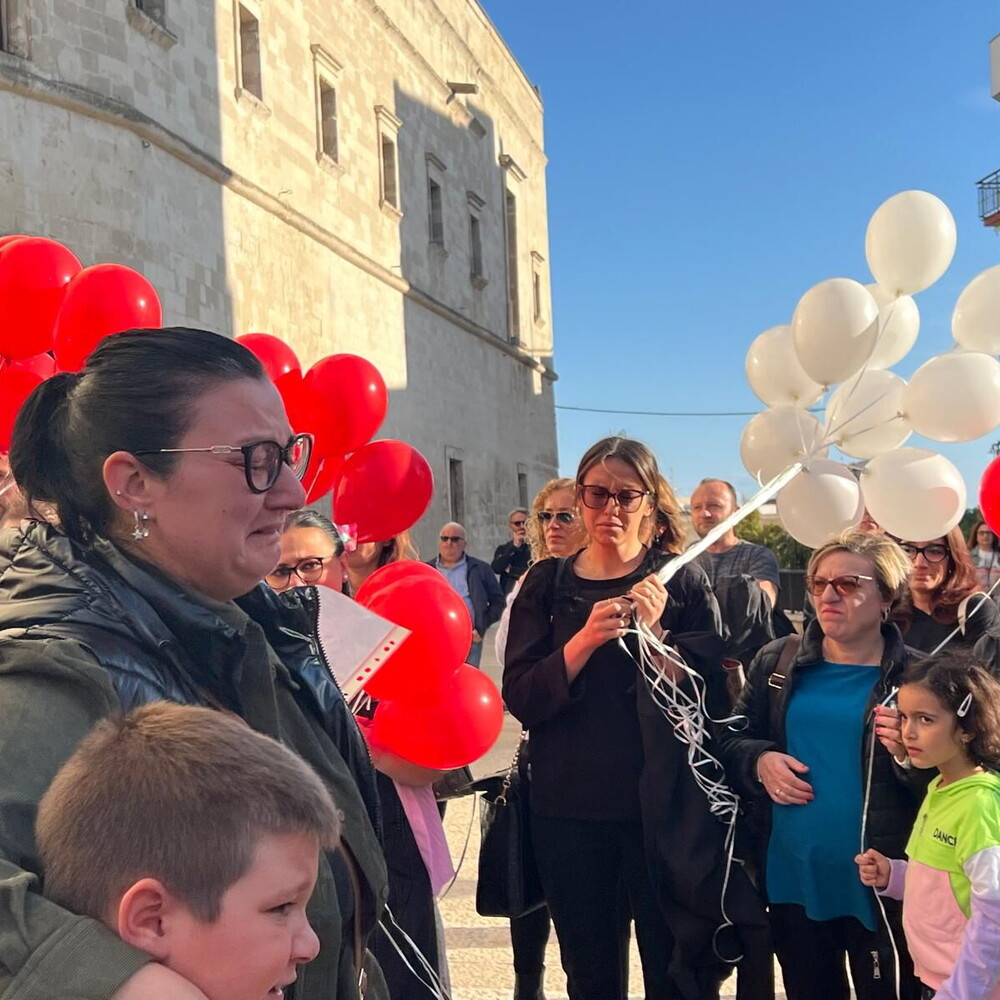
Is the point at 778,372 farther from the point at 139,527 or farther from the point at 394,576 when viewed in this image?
the point at 139,527

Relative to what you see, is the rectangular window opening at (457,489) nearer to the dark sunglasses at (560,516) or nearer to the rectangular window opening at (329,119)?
the rectangular window opening at (329,119)

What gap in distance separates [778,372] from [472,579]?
477cm

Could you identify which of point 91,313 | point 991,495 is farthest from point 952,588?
Answer: point 91,313

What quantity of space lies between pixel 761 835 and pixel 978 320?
6.60ft

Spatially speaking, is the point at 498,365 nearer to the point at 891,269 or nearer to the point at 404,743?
the point at 891,269

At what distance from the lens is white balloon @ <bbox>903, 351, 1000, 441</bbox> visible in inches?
144

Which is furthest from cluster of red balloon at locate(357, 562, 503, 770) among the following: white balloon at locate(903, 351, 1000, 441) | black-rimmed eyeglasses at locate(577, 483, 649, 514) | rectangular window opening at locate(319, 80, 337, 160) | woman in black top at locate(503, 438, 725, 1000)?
rectangular window opening at locate(319, 80, 337, 160)

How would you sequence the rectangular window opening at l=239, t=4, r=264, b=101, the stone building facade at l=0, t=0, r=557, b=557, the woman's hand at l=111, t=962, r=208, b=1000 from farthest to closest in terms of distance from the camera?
the rectangular window opening at l=239, t=4, r=264, b=101 < the stone building facade at l=0, t=0, r=557, b=557 < the woman's hand at l=111, t=962, r=208, b=1000

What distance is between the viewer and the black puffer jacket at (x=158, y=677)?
1082 millimetres

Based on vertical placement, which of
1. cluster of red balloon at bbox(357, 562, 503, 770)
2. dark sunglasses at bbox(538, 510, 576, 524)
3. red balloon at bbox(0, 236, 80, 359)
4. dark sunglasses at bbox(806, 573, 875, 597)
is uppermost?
red balloon at bbox(0, 236, 80, 359)

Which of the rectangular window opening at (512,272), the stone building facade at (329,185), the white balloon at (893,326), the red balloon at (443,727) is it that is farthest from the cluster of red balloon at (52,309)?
the rectangular window opening at (512,272)

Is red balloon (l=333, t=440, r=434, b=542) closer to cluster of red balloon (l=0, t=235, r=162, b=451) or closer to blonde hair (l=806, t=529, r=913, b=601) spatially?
cluster of red balloon (l=0, t=235, r=162, b=451)

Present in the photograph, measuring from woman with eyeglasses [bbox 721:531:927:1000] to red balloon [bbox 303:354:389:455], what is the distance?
62.0 inches

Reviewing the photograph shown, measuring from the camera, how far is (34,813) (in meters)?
1.04
